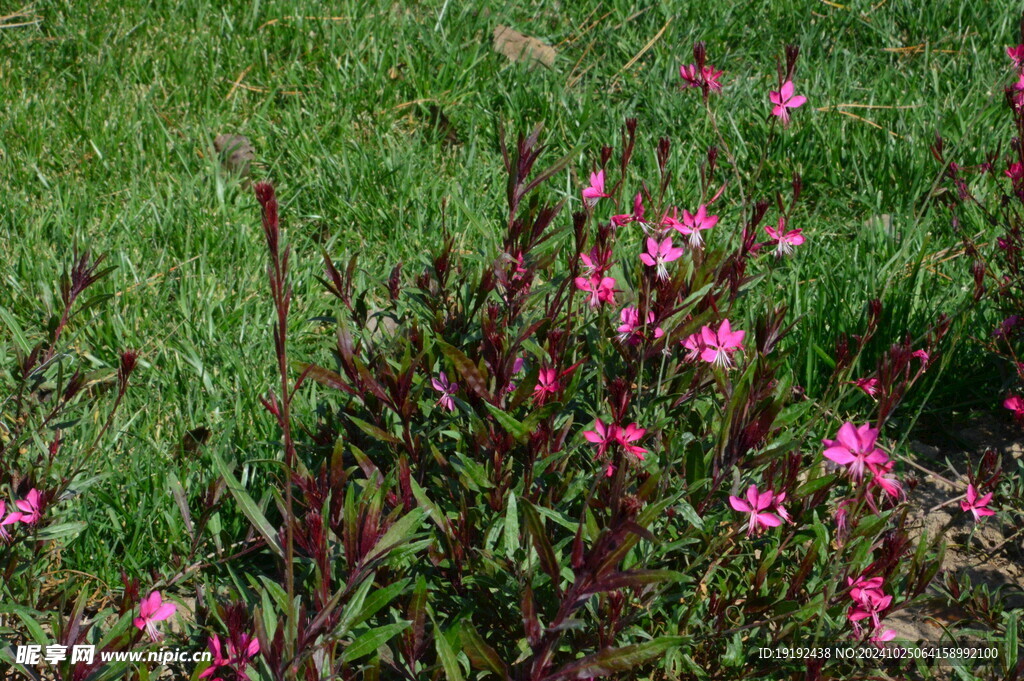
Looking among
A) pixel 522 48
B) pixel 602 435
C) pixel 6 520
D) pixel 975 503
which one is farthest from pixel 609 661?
pixel 522 48

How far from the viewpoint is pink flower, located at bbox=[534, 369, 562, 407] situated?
6.81 ft

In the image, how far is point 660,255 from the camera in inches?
82.5

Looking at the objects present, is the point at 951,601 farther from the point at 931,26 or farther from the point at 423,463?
the point at 931,26

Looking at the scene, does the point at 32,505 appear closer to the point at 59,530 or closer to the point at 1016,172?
→ the point at 59,530

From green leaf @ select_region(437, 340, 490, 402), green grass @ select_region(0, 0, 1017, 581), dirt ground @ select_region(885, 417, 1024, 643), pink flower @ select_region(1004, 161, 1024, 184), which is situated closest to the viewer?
green leaf @ select_region(437, 340, 490, 402)

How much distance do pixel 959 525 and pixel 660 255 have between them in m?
1.26

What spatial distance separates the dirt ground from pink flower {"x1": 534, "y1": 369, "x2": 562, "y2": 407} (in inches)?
32.3

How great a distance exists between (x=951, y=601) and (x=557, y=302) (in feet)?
3.83

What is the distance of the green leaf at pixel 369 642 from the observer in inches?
65.1

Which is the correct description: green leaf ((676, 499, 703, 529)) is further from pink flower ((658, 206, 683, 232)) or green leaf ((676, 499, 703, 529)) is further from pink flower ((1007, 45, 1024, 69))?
pink flower ((1007, 45, 1024, 69))

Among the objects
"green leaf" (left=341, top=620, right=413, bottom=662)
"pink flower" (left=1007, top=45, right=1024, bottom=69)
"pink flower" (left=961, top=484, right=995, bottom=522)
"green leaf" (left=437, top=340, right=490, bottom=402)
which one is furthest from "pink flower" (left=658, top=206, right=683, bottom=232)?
"pink flower" (left=1007, top=45, right=1024, bottom=69)

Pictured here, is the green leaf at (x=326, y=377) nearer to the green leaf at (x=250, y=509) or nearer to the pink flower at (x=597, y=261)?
the green leaf at (x=250, y=509)

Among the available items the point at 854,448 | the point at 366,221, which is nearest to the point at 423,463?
the point at 854,448

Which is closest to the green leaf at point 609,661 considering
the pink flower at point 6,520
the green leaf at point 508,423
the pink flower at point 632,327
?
the green leaf at point 508,423
